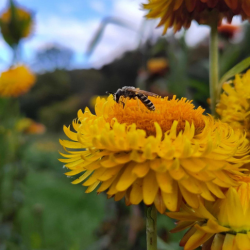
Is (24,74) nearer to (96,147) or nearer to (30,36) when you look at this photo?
(30,36)

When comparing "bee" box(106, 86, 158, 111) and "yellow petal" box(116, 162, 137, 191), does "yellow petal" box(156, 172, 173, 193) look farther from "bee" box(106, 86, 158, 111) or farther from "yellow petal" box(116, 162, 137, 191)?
"bee" box(106, 86, 158, 111)

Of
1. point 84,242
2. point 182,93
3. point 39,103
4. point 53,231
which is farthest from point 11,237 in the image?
point 39,103

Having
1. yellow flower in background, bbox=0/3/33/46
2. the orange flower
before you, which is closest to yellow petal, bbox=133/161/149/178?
yellow flower in background, bbox=0/3/33/46

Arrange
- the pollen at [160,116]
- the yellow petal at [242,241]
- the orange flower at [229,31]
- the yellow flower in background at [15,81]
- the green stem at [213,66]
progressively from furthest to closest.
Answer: the orange flower at [229,31] < the yellow flower in background at [15,81] < the green stem at [213,66] < the pollen at [160,116] < the yellow petal at [242,241]

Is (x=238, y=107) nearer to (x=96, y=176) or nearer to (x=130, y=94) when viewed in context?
(x=130, y=94)

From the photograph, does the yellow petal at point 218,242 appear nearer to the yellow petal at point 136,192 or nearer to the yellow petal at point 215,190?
the yellow petal at point 215,190

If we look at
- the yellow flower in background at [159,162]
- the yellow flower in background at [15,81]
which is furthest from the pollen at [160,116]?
the yellow flower in background at [15,81]

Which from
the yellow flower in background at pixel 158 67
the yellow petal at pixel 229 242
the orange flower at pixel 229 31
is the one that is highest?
the orange flower at pixel 229 31
